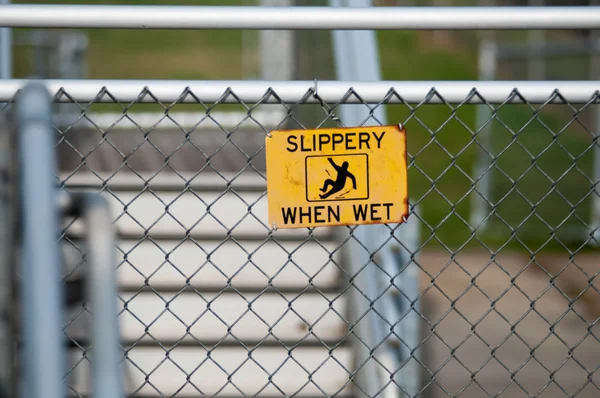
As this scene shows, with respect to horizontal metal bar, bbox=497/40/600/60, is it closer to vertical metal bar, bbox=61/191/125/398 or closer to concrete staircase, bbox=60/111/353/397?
concrete staircase, bbox=60/111/353/397

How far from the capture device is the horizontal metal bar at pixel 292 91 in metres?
1.98

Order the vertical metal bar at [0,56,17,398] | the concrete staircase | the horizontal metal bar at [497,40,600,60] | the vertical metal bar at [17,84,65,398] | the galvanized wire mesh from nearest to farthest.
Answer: the vertical metal bar at [17,84,65,398] < the vertical metal bar at [0,56,17,398] < the galvanized wire mesh < the concrete staircase < the horizontal metal bar at [497,40,600,60]

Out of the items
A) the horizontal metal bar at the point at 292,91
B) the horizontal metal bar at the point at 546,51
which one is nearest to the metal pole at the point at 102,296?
the horizontal metal bar at the point at 292,91

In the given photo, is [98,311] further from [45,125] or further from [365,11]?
[365,11]

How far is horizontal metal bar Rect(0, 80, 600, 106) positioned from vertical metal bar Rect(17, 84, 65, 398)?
20.3 inches

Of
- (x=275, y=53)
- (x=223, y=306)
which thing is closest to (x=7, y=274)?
(x=223, y=306)

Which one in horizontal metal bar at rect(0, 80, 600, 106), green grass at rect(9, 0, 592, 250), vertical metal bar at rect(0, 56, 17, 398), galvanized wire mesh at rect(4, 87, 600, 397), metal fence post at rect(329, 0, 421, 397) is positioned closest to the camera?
vertical metal bar at rect(0, 56, 17, 398)

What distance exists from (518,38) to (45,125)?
1936cm

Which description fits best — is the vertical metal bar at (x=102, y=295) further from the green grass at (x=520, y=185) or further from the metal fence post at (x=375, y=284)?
the green grass at (x=520, y=185)

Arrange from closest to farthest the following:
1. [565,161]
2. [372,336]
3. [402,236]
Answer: [372,336] → [402,236] → [565,161]

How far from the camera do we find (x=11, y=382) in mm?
1457

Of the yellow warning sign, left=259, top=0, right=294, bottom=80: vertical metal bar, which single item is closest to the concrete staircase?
the yellow warning sign

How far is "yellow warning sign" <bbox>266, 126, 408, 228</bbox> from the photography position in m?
1.98

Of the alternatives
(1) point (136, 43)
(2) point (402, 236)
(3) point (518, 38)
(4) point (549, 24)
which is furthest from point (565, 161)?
(1) point (136, 43)
